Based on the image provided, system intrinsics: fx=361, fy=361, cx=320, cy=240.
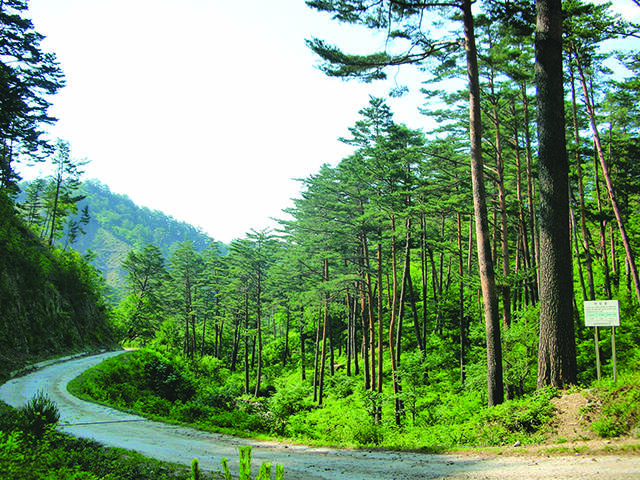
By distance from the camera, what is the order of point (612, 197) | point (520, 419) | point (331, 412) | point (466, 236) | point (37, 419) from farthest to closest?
point (466, 236)
point (331, 412)
point (612, 197)
point (520, 419)
point (37, 419)

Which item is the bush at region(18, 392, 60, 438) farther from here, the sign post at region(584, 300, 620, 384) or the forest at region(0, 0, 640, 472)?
the sign post at region(584, 300, 620, 384)

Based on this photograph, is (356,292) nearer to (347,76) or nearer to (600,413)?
(347,76)

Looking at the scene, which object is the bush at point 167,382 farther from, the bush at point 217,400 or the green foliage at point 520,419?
the green foliage at point 520,419

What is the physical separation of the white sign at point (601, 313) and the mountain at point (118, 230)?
126131 millimetres

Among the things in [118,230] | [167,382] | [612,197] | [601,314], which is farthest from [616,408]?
[118,230]

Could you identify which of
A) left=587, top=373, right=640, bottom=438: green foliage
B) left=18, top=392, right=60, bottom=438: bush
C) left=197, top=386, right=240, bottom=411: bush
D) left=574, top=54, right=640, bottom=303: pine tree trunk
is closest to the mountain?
left=197, top=386, right=240, bottom=411: bush

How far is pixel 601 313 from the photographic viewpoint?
7.69 meters

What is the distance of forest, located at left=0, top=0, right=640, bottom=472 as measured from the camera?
24.3ft

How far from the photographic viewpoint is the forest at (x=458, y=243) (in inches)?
291

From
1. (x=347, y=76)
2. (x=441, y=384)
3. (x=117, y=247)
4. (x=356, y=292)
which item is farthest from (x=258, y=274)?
(x=117, y=247)

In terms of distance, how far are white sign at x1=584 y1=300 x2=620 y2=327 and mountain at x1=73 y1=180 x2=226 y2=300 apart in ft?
414

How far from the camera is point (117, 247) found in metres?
147

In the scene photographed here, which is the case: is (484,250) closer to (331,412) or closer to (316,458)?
(316,458)

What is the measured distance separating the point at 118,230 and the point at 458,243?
6464 inches
